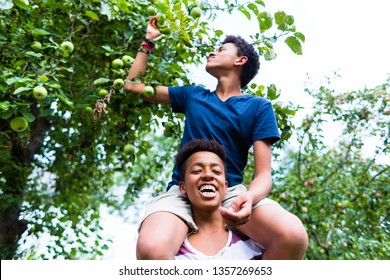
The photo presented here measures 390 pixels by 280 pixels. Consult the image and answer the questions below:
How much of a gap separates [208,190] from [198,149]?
20 cm

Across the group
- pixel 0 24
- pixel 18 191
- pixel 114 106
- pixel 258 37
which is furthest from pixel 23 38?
pixel 18 191

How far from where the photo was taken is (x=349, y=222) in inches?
175

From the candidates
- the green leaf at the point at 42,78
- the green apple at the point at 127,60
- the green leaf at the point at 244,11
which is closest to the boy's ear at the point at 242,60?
the green leaf at the point at 244,11

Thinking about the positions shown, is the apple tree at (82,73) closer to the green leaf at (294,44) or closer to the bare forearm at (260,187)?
the green leaf at (294,44)

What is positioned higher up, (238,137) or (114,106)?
(238,137)

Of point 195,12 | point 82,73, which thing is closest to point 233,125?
point 195,12

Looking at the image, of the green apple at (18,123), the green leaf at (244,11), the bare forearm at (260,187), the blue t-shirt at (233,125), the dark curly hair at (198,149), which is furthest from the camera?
the green leaf at (244,11)

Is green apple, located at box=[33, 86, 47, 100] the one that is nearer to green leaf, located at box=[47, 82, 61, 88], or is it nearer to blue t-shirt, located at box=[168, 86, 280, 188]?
green leaf, located at box=[47, 82, 61, 88]

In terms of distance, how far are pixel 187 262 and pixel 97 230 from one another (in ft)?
10.9

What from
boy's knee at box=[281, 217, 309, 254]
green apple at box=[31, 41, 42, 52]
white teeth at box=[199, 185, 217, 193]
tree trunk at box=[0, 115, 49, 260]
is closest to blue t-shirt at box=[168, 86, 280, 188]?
white teeth at box=[199, 185, 217, 193]

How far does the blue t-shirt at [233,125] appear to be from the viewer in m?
2.06

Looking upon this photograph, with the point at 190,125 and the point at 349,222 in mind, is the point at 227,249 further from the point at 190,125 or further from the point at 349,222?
the point at 349,222

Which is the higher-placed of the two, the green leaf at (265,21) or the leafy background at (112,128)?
the green leaf at (265,21)

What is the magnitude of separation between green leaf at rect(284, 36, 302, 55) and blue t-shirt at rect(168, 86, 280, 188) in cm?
50
